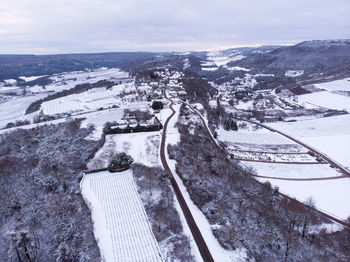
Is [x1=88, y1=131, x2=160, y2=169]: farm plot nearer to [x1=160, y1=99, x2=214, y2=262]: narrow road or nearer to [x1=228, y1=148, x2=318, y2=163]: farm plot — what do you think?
[x1=160, y1=99, x2=214, y2=262]: narrow road

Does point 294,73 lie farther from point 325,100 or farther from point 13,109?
point 13,109

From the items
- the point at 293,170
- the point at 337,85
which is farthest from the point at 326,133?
the point at 337,85

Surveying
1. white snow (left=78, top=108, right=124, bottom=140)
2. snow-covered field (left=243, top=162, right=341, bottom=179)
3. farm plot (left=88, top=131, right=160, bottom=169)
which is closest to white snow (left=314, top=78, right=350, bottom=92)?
snow-covered field (left=243, top=162, right=341, bottom=179)

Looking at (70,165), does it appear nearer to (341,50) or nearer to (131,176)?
(131,176)

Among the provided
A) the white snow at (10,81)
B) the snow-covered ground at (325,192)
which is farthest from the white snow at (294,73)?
the white snow at (10,81)

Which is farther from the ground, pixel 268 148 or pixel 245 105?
pixel 245 105

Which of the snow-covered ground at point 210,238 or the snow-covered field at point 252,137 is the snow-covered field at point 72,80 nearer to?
the snow-covered field at point 252,137

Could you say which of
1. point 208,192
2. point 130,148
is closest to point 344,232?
point 208,192
